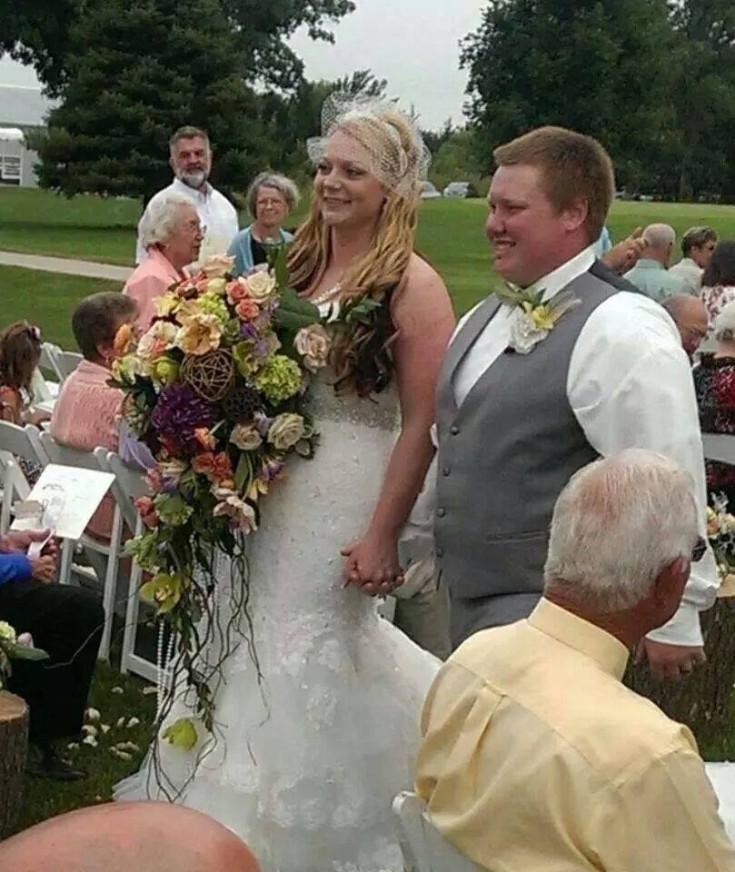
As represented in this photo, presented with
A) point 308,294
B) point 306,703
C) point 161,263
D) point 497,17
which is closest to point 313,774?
point 306,703

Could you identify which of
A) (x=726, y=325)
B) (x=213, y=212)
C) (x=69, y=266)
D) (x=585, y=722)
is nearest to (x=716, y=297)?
(x=726, y=325)

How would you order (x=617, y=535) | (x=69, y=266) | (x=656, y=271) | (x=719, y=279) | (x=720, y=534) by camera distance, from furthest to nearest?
(x=69, y=266) < (x=656, y=271) < (x=719, y=279) < (x=720, y=534) < (x=617, y=535)

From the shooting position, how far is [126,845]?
1.09 m

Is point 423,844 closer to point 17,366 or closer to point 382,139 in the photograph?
point 382,139

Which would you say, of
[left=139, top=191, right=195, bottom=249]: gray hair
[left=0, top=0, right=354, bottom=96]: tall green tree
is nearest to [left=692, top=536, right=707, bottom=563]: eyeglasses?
[left=139, top=191, right=195, bottom=249]: gray hair

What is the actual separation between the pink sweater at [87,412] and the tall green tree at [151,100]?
100.0ft

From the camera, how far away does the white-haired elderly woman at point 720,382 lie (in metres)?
7.66

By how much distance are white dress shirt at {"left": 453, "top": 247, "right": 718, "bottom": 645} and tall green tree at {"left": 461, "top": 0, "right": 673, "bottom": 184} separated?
56.0 meters

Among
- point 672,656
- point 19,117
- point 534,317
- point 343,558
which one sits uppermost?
point 534,317

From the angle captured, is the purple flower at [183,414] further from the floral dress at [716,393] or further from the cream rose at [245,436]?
the floral dress at [716,393]

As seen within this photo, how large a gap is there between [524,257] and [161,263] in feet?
13.7

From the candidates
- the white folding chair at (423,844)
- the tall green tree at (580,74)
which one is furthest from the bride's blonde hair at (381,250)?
the tall green tree at (580,74)

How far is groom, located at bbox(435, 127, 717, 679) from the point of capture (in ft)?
10.4

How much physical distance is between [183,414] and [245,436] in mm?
174
